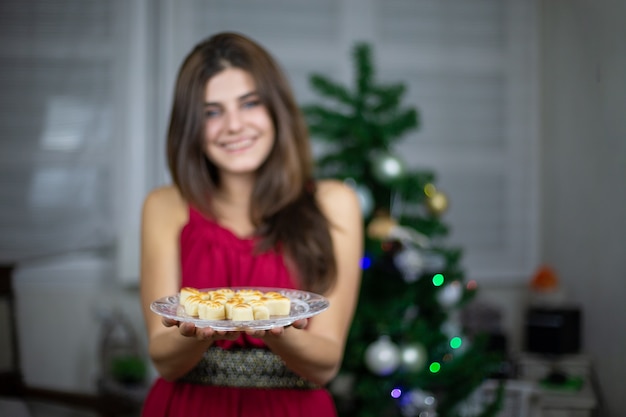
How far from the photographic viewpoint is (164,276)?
4.80ft

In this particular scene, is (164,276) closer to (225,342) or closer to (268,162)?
(225,342)

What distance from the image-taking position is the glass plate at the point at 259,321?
108 cm

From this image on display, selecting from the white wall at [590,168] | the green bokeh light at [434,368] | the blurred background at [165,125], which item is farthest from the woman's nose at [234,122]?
the blurred background at [165,125]

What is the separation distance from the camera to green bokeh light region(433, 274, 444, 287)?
2.38 m

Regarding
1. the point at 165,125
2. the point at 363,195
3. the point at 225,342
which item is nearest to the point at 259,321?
the point at 225,342

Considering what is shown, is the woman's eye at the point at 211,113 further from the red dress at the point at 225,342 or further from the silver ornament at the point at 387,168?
the silver ornament at the point at 387,168

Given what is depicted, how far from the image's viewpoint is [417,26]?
12.0ft

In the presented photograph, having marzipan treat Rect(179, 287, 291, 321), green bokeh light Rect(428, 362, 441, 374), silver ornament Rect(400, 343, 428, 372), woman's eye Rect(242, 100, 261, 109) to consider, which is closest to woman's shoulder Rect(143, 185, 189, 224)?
woman's eye Rect(242, 100, 261, 109)

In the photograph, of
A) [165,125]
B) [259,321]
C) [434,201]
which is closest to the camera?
[259,321]

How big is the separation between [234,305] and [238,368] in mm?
316

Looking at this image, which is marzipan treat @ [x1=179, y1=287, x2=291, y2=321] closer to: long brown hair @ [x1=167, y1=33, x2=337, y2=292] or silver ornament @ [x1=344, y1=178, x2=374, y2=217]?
long brown hair @ [x1=167, y1=33, x2=337, y2=292]

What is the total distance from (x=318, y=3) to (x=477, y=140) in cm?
108

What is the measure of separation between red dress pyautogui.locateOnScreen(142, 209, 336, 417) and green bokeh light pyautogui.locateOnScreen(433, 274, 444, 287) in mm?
964

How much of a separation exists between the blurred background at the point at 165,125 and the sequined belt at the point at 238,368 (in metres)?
1.68
